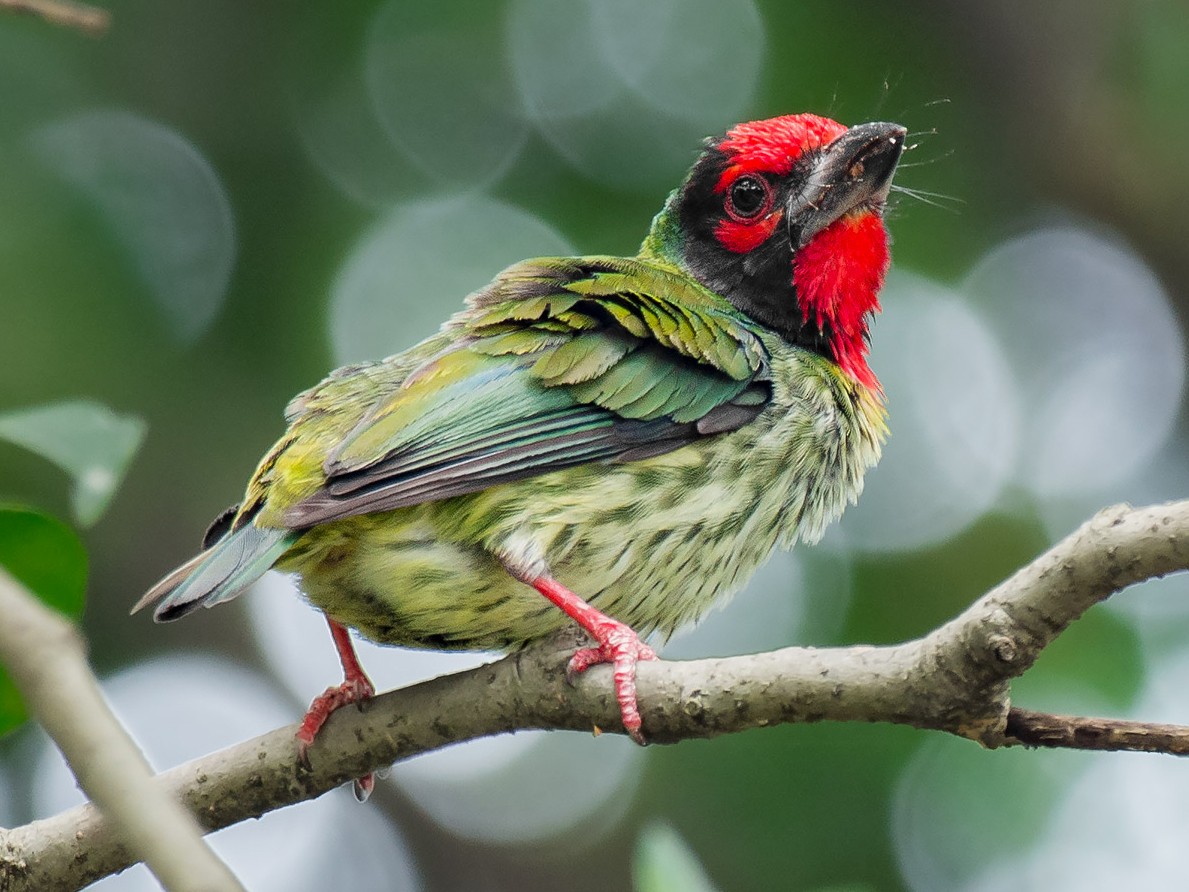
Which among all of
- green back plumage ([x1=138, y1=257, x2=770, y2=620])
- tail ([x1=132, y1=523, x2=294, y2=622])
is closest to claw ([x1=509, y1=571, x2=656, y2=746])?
green back plumage ([x1=138, y1=257, x2=770, y2=620])

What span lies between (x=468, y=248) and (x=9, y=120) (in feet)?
5.94

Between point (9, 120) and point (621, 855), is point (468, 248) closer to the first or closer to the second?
point (9, 120)

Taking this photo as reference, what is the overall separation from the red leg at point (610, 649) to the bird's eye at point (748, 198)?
1.33 m

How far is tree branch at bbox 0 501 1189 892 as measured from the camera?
184cm

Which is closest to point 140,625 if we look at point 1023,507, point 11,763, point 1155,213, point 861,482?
point 11,763

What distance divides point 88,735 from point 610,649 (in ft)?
5.13

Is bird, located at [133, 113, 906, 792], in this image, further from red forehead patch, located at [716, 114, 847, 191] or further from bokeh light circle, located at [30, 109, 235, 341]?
bokeh light circle, located at [30, 109, 235, 341]

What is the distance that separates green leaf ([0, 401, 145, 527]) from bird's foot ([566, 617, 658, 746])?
88 centimetres

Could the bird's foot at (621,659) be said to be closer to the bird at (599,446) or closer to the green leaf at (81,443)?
the bird at (599,446)

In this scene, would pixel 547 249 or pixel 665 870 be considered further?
pixel 547 249

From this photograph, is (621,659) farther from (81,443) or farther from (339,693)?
(81,443)

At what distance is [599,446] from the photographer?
9.86 ft

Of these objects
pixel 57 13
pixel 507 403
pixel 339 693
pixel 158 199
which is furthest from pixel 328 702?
pixel 158 199

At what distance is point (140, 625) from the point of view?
530cm
